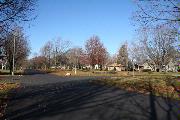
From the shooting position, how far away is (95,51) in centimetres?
7881

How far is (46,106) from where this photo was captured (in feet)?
37.9

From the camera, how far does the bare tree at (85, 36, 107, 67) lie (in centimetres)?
7856

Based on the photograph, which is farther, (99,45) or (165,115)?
(99,45)

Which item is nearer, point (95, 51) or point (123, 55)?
point (95, 51)

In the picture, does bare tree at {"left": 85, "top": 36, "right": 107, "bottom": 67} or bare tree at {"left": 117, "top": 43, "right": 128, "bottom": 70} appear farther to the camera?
bare tree at {"left": 117, "top": 43, "right": 128, "bottom": 70}

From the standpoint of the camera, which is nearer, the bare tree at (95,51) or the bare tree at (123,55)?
the bare tree at (95,51)

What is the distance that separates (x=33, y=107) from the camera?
11.3 m

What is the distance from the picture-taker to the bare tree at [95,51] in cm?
7856

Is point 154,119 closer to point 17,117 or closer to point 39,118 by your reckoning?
point 39,118

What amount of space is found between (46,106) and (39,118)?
267 cm

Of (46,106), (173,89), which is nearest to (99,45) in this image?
(173,89)

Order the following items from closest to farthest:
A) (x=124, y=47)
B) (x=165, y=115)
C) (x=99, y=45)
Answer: (x=165, y=115) < (x=99, y=45) < (x=124, y=47)

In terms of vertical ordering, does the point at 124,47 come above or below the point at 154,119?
above

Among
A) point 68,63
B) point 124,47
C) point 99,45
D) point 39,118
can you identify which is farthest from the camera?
point 68,63
